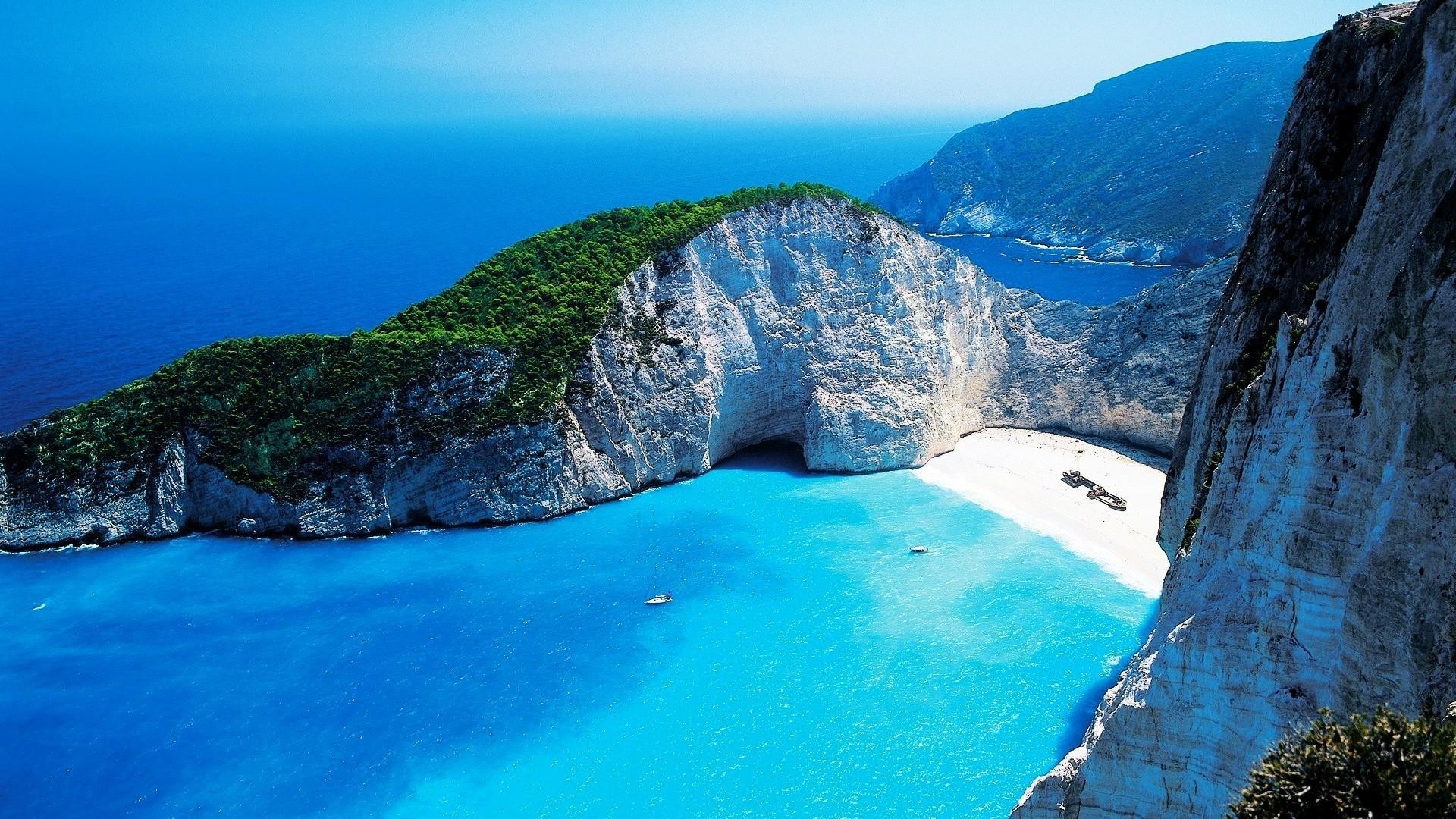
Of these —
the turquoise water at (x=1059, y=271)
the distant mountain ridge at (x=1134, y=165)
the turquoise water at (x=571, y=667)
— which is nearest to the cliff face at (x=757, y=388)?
the turquoise water at (x=571, y=667)

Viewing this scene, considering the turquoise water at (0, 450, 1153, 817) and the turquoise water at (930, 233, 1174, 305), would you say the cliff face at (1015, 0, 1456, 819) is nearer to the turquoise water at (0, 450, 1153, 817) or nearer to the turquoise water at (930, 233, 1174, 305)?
the turquoise water at (0, 450, 1153, 817)

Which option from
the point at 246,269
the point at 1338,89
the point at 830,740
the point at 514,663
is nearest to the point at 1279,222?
the point at 1338,89

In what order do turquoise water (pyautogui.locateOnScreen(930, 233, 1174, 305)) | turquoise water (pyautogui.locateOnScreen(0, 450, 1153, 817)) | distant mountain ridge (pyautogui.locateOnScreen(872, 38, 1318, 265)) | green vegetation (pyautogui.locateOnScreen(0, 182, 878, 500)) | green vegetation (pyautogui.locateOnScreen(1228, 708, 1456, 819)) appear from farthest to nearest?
distant mountain ridge (pyautogui.locateOnScreen(872, 38, 1318, 265)), turquoise water (pyautogui.locateOnScreen(930, 233, 1174, 305)), green vegetation (pyautogui.locateOnScreen(0, 182, 878, 500)), turquoise water (pyautogui.locateOnScreen(0, 450, 1153, 817)), green vegetation (pyautogui.locateOnScreen(1228, 708, 1456, 819))

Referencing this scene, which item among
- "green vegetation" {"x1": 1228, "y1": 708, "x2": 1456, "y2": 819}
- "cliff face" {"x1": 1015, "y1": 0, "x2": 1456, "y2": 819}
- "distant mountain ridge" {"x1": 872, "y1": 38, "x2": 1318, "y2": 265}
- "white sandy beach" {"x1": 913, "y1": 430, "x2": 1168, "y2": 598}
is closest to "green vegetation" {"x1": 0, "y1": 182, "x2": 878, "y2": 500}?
"white sandy beach" {"x1": 913, "y1": 430, "x2": 1168, "y2": 598}

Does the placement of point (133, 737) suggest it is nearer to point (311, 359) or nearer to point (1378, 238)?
point (311, 359)

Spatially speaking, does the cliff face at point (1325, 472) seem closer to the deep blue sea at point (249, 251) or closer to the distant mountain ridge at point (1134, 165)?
the deep blue sea at point (249, 251)

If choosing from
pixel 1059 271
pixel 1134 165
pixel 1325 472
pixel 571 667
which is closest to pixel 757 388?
pixel 571 667
